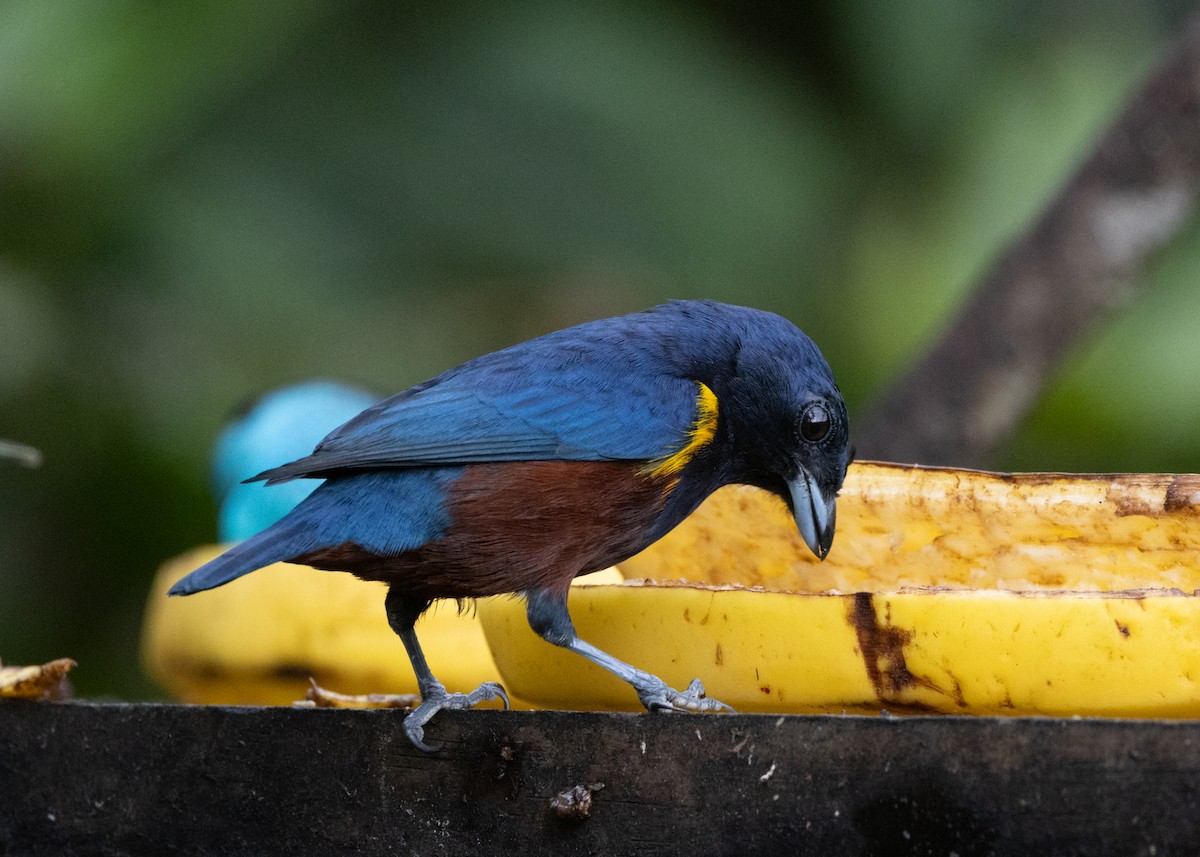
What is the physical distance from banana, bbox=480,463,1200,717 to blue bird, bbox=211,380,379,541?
3.19 ft

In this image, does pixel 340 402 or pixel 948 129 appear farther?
pixel 948 129

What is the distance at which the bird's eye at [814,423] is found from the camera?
236cm

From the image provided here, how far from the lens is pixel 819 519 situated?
2.28 metres

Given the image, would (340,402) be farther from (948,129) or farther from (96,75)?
(948,129)

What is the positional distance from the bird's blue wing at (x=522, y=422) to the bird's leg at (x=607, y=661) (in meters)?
0.24

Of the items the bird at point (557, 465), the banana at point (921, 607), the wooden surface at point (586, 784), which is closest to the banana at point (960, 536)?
the banana at point (921, 607)

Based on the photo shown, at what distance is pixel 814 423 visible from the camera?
2.36 metres

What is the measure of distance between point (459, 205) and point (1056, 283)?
7.50 feet

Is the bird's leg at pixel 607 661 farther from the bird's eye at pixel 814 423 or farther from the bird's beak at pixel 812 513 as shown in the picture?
the bird's eye at pixel 814 423

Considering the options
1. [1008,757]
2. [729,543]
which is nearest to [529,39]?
[729,543]

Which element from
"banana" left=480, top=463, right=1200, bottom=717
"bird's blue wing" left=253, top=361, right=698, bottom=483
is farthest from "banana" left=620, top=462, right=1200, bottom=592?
"bird's blue wing" left=253, top=361, right=698, bottom=483

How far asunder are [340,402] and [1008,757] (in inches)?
87.6

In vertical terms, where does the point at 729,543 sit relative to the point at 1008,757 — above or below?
below

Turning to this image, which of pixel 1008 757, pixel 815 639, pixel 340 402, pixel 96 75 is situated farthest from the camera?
pixel 96 75
